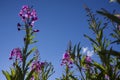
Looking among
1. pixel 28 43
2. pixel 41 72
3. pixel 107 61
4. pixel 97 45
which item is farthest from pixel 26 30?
pixel 107 61

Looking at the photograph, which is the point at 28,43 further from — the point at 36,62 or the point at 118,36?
the point at 118,36

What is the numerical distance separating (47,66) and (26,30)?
1951 mm

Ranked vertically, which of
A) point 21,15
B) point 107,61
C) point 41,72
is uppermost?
point 21,15

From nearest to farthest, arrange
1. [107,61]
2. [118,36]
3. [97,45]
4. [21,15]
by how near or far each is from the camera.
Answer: [107,61], [118,36], [97,45], [21,15]

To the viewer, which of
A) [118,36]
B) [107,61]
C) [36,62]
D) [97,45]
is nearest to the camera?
[107,61]

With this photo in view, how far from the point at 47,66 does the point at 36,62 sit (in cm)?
47

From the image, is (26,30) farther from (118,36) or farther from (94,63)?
(118,36)

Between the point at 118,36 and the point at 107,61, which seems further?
the point at 118,36

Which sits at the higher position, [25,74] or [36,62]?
[36,62]

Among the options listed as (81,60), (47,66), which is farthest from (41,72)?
(81,60)

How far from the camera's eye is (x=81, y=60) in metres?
5.54

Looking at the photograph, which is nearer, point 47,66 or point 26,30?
point 26,30

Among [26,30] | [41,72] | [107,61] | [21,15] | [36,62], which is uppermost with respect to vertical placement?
[21,15]

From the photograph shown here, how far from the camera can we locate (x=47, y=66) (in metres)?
7.43
